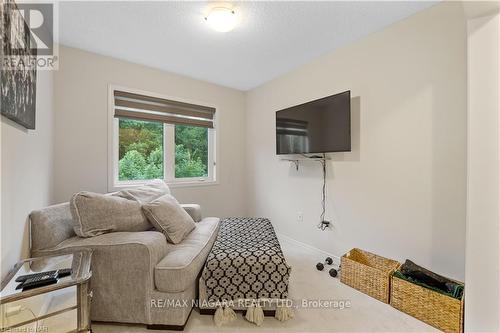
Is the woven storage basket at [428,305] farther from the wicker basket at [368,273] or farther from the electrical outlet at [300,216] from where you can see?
the electrical outlet at [300,216]

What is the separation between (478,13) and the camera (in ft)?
4.25

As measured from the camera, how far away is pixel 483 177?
1.32 metres

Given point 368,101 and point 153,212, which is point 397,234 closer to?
point 368,101

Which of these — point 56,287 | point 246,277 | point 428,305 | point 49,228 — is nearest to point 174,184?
point 49,228

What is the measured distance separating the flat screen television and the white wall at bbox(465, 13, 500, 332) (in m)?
0.92

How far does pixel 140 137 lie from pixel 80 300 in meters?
2.22

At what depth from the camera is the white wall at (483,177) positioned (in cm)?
128

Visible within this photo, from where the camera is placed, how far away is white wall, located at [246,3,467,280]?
5.68 ft

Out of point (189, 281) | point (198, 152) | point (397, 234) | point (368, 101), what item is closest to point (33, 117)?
point (189, 281)

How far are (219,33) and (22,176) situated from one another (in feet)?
6.20

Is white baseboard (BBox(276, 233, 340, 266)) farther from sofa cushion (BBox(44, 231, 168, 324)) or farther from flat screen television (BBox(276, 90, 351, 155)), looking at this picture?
sofa cushion (BBox(44, 231, 168, 324))

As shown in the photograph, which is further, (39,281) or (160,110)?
(160,110)

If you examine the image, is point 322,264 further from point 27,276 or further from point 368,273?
point 27,276

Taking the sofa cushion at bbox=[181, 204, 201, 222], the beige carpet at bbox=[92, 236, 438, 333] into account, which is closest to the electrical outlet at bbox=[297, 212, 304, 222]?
the beige carpet at bbox=[92, 236, 438, 333]
